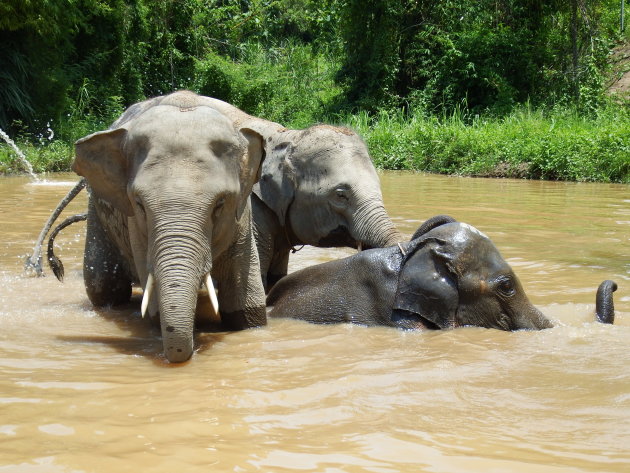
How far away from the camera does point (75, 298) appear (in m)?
6.88

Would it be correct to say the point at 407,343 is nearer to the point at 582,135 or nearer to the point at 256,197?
the point at 256,197

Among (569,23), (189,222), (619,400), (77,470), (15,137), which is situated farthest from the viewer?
(569,23)

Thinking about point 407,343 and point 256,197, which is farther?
point 256,197

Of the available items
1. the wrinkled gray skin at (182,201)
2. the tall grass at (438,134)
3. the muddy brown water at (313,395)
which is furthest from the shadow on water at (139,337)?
the tall grass at (438,134)

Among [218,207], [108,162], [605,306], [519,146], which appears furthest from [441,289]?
[519,146]

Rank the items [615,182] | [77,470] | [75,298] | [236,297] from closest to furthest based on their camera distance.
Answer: [77,470] → [236,297] → [75,298] → [615,182]

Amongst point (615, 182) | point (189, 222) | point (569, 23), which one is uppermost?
point (569, 23)

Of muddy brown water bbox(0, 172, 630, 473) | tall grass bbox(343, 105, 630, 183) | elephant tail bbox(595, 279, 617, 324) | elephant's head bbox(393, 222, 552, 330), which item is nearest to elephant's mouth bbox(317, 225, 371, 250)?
muddy brown water bbox(0, 172, 630, 473)

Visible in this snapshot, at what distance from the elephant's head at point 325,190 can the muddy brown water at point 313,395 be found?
3.83 ft

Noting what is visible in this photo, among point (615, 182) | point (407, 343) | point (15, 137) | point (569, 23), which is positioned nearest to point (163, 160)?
point (407, 343)

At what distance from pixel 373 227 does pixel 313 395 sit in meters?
2.61

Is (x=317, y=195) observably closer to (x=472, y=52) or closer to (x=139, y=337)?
(x=139, y=337)

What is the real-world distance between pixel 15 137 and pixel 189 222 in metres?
18.0

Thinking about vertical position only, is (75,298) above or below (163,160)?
below
